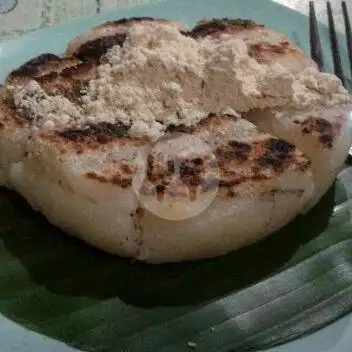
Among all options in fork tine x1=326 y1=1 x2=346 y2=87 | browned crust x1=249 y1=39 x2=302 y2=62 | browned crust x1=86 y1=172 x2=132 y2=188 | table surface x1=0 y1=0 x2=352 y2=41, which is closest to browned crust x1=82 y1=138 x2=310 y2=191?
browned crust x1=86 y1=172 x2=132 y2=188

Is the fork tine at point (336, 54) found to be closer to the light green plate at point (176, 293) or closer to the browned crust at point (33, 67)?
the light green plate at point (176, 293)

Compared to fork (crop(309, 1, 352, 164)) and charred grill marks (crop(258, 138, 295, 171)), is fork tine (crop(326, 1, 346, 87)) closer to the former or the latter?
fork (crop(309, 1, 352, 164))

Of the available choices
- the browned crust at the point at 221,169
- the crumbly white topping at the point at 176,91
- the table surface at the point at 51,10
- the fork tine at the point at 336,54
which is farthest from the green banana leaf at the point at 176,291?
the table surface at the point at 51,10

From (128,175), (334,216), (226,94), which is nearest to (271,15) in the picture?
(226,94)

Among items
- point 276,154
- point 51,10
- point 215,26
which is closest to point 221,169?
point 276,154

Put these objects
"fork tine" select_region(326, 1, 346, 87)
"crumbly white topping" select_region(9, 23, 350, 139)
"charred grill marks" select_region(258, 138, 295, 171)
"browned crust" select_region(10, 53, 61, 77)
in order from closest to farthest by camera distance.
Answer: "charred grill marks" select_region(258, 138, 295, 171)
"crumbly white topping" select_region(9, 23, 350, 139)
"browned crust" select_region(10, 53, 61, 77)
"fork tine" select_region(326, 1, 346, 87)

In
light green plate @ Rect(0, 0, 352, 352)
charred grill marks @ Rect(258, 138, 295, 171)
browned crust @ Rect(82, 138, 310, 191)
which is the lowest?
light green plate @ Rect(0, 0, 352, 352)
